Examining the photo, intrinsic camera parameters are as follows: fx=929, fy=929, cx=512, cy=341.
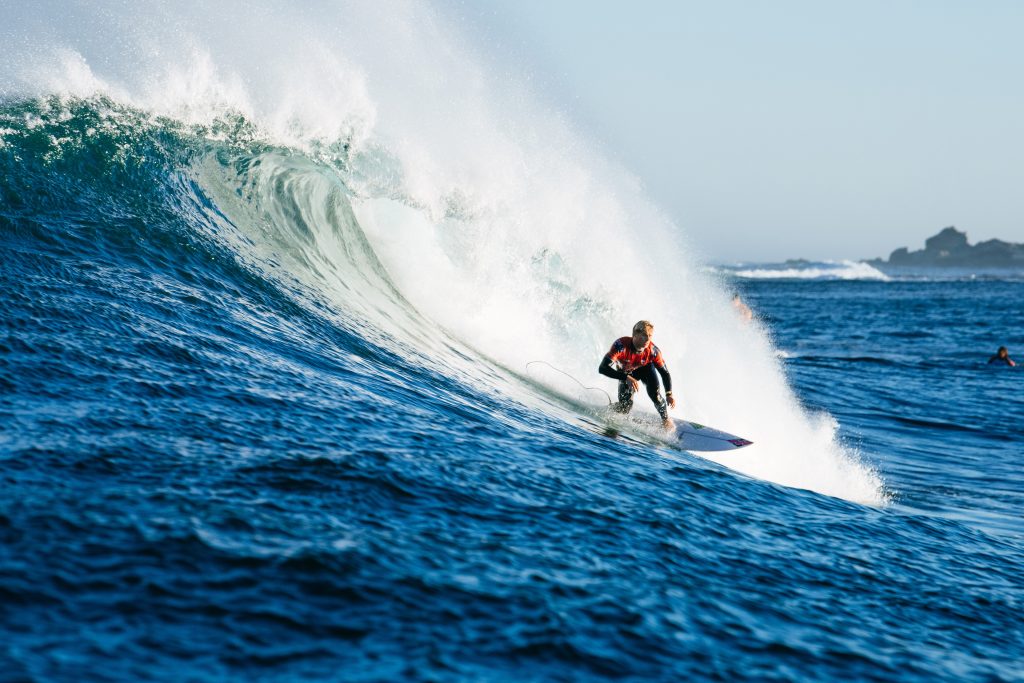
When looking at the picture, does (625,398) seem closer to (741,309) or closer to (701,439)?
(701,439)

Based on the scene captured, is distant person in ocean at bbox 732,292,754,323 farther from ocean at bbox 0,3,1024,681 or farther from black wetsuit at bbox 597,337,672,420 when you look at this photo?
black wetsuit at bbox 597,337,672,420

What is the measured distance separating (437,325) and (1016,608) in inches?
311

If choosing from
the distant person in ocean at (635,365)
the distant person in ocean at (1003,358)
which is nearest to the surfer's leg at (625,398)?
the distant person in ocean at (635,365)

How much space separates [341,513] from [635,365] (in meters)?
6.71

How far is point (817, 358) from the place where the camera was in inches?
1091

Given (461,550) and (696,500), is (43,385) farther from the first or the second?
(696,500)

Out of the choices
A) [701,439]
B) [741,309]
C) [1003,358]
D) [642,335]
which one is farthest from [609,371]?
[1003,358]

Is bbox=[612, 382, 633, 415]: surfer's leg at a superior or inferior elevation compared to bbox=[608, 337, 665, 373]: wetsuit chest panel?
inferior

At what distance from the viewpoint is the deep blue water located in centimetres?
387

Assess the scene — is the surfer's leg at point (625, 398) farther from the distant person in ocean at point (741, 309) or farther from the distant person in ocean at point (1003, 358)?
the distant person in ocean at point (1003, 358)

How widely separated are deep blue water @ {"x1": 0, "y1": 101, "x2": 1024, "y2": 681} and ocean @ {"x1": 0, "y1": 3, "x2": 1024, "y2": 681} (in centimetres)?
2

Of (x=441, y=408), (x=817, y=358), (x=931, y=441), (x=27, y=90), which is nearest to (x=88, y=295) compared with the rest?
(x=441, y=408)

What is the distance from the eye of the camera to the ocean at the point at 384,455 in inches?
158

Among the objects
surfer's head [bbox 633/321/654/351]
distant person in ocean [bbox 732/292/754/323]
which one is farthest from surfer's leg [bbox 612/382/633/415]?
distant person in ocean [bbox 732/292/754/323]
